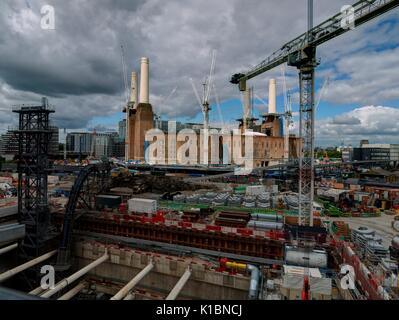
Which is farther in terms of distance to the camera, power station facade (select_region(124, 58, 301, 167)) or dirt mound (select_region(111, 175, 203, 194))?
power station facade (select_region(124, 58, 301, 167))

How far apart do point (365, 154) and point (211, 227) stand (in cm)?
14570

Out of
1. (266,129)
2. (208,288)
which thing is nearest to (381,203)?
(208,288)

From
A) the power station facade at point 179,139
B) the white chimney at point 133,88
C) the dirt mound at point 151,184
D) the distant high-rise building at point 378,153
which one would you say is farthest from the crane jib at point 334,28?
the distant high-rise building at point 378,153

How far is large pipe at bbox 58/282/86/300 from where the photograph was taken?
16.6m

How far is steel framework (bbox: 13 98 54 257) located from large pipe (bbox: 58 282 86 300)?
4338 mm

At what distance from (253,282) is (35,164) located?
18.7 metres

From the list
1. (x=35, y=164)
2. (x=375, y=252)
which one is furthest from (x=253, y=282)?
(x=35, y=164)

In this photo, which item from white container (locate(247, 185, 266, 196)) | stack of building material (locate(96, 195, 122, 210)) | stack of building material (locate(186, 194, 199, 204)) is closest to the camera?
stack of building material (locate(96, 195, 122, 210))

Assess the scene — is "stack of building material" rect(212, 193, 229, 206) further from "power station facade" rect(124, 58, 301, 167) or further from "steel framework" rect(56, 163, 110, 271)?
"power station facade" rect(124, 58, 301, 167)

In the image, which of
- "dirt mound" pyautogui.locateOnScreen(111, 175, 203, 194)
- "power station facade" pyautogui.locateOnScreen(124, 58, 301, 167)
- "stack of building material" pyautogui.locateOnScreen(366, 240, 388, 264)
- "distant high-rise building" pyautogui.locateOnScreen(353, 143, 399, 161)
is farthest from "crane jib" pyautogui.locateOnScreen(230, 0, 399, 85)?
"distant high-rise building" pyautogui.locateOnScreen(353, 143, 399, 161)

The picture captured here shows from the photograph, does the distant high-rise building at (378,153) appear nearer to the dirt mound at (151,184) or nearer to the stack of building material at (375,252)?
the dirt mound at (151,184)

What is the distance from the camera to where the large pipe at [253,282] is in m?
13.3

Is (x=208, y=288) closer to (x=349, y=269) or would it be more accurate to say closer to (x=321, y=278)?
(x=321, y=278)

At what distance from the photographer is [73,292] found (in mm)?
17656
